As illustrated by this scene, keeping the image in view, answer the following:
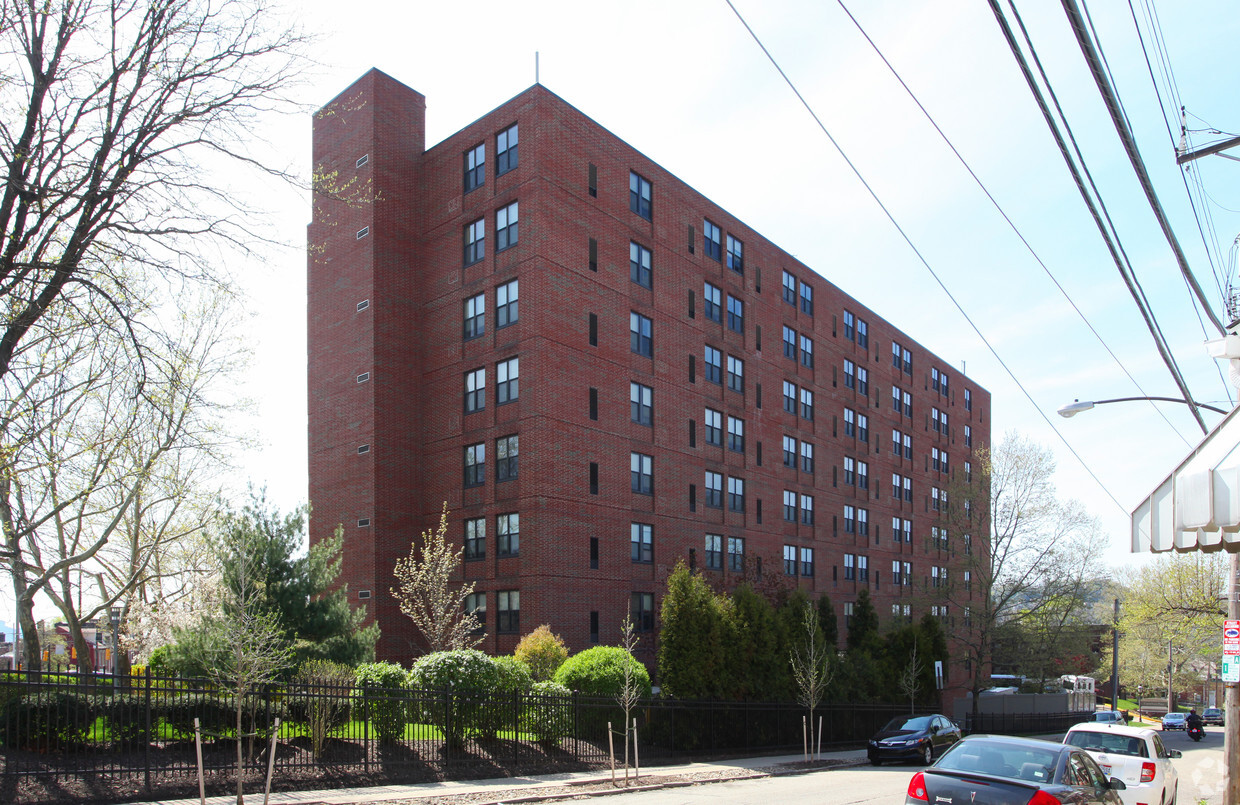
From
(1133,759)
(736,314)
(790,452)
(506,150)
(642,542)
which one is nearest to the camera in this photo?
(1133,759)

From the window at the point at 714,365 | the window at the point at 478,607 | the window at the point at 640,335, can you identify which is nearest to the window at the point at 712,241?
the window at the point at 714,365

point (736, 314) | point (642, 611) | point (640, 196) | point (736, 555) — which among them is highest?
point (640, 196)

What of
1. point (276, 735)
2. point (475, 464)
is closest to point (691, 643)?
point (475, 464)

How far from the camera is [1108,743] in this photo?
1546 centimetres

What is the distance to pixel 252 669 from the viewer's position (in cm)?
1462

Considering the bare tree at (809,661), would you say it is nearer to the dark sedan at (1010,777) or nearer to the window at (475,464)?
the window at (475,464)

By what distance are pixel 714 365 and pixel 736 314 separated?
126 inches

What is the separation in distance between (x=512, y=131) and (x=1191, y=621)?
35.7 meters

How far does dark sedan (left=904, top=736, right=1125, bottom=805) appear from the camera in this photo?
8656mm

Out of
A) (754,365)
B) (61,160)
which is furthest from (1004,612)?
(61,160)

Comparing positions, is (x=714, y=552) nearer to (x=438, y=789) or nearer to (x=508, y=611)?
(x=508, y=611)

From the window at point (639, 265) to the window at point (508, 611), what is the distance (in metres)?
12.7

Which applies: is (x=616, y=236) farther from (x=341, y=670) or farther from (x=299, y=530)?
(x=341, y=670)

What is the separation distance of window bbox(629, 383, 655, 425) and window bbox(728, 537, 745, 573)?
7.59m
